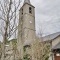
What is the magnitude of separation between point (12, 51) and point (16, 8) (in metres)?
2.26

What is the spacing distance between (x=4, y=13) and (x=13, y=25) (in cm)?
73

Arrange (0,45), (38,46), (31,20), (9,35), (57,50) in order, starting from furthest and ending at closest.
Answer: (31,20) < (57,50) < (38,46) < (0,45) < (9,35)

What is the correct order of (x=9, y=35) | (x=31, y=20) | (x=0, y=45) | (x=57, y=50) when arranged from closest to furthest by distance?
(x=9, y=35) → (x=0, y=45) → (x=57, y=50) → (x=31, y=20)

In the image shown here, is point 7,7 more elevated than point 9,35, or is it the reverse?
point 7,7

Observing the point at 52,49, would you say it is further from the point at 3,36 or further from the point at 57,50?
the point at 3,36

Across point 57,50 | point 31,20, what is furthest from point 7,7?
point 31,20

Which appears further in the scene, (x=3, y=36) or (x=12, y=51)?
(x=12, y=51)

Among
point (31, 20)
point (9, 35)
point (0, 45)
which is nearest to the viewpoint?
point (9, 35)

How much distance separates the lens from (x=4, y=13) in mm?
6934

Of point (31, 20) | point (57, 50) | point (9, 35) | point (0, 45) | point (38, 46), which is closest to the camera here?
point (9, 35)

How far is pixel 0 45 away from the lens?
7367mm

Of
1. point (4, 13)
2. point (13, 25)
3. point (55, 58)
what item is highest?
point (4, 13)

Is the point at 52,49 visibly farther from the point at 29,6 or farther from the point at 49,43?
the point at 29,6

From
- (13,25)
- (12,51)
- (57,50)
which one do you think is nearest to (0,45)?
(12,51)
